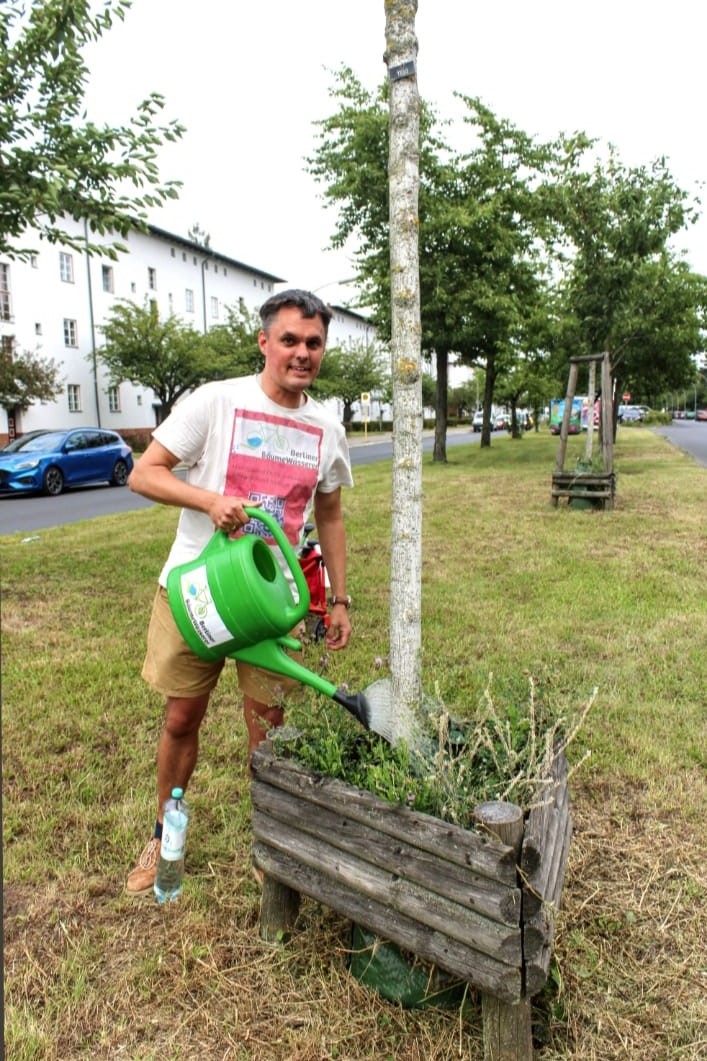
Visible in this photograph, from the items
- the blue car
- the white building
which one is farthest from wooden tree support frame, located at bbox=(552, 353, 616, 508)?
the white building

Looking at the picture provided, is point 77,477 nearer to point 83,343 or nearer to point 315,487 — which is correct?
point 315,487

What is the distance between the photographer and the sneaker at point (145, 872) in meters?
2.37

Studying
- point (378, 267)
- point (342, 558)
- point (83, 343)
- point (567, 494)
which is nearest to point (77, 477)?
point (378, 267)

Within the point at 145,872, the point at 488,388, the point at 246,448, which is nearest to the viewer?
the point at 246,448

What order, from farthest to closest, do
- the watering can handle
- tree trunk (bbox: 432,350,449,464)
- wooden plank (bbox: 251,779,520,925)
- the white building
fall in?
the white building, tree trunk (bbox: 432,350,449,464), the watering can handle, wooden plank (bbox: 251,779,520,925)

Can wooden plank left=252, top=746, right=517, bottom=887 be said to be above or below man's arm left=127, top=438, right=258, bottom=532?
below

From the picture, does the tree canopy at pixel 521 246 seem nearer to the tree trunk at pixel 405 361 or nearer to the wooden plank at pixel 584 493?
the wooden plank at pixel 584 493

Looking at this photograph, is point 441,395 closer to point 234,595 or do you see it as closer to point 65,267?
point 234,595

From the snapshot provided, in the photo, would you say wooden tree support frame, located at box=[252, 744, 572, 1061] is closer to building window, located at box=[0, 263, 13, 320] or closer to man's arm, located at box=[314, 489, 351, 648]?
man's arm, located at box=[314, 489, 351, 648]

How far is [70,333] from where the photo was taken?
32781 millimetres

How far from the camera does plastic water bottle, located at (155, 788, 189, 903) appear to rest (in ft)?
7.38

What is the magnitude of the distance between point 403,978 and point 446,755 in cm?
53

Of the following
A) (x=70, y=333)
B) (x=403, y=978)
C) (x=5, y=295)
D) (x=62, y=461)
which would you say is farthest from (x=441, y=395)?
(x=70, y=333)

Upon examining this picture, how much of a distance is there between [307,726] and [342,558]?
61cm
